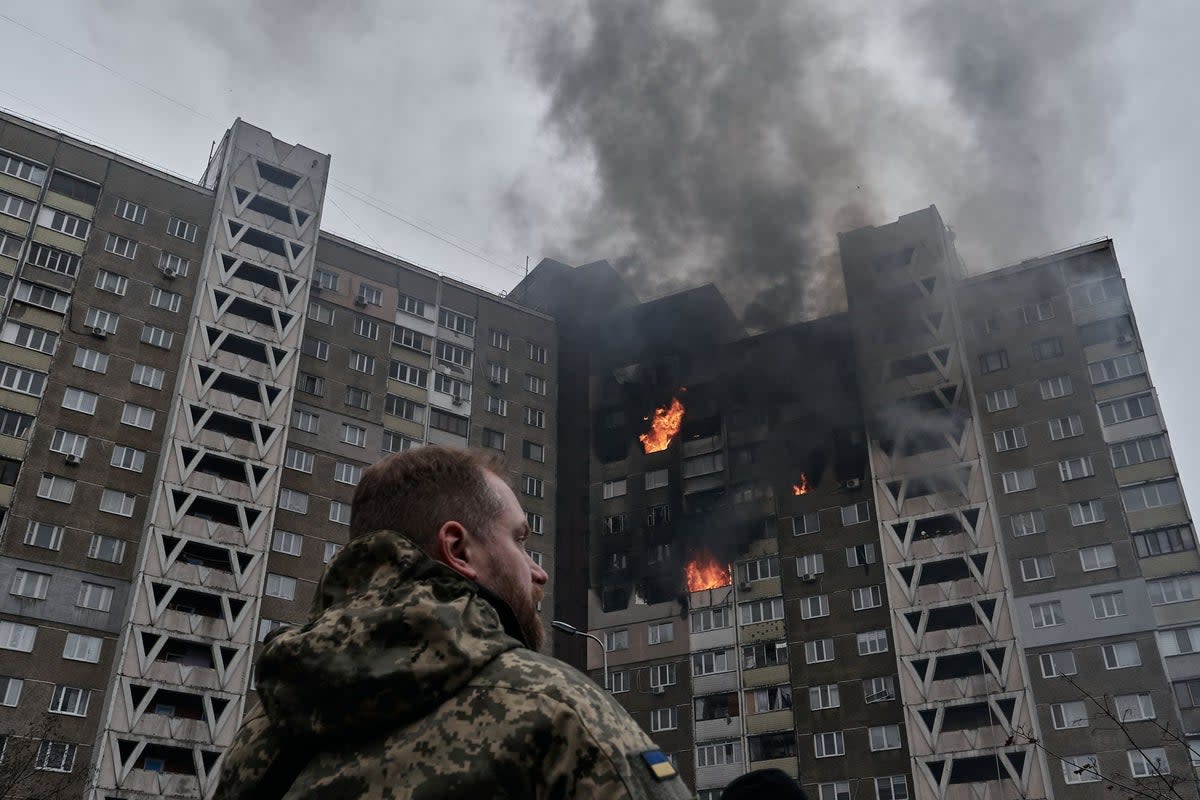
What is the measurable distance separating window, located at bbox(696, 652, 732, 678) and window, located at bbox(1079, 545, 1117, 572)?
70.3 feet

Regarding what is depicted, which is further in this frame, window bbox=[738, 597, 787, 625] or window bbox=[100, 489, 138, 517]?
window bbox=[738, 597, 787, 625]

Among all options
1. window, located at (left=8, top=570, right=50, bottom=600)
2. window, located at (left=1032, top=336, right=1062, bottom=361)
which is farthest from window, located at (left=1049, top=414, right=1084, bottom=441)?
window, located at (left=8, top=570, right=50, bottom=600)

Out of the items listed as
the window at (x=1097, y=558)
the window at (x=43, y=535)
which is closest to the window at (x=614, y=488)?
the window at (x=1097, y=558)

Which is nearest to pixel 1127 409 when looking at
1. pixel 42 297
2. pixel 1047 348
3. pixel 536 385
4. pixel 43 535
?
pixel 1047 348

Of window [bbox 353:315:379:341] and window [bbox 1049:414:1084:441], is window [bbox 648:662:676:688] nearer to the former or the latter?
window [bbox 1049:414:1084:441]

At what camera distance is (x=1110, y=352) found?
6309 centimetres

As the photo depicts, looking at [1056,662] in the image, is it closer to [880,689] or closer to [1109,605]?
[1109,605]

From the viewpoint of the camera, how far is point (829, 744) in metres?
60.7

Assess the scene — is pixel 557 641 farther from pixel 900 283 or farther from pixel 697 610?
pixel 900 283

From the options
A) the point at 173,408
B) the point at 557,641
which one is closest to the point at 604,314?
the point at 557,641

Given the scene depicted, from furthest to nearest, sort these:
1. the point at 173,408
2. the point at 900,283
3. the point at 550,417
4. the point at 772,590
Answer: the point at 550,417
the point at 900,283
the point at 772,590
the point at 173,408

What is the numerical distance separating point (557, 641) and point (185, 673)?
2589cm

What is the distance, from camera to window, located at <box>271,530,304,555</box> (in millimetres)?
62062

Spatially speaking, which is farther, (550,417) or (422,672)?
(550,417)
